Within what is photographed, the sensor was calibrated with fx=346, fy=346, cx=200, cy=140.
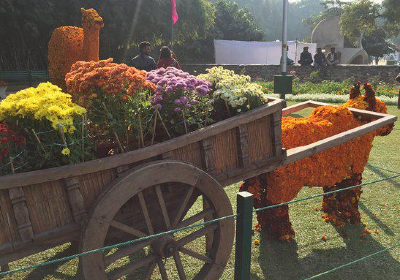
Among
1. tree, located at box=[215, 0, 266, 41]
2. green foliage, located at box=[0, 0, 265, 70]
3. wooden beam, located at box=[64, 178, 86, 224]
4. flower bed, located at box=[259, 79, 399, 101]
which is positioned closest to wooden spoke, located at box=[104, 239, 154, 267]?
wooden beam, located at box=[64, 178, 86, 224]

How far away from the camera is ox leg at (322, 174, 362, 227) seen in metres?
3.84

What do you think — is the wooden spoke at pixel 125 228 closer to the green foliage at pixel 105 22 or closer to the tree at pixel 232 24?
the green foliage at pixel 105 22

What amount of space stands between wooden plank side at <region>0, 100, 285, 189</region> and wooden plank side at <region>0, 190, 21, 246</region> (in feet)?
0.30

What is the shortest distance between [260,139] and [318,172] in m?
1.09

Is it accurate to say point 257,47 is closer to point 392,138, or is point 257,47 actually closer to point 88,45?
point 392,138

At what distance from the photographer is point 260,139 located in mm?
2697

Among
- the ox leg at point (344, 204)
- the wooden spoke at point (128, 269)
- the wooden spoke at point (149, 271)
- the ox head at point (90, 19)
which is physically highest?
the ox head at point (90, 19)

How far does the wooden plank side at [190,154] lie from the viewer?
2.34 m

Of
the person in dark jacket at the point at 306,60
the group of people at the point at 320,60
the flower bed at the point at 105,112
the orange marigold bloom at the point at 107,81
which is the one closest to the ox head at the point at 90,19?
the flower bed at the point at 105,112

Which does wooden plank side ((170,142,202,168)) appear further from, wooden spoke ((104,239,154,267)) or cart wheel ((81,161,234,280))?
wooden spoke ((104,239,154,267))

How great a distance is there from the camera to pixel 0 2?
582 inches

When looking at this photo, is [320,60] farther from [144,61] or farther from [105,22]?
[144,61]

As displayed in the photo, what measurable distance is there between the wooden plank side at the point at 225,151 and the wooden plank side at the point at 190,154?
133mm

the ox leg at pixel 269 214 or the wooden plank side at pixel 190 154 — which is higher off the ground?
the wooden plank side at pixel 190 154
